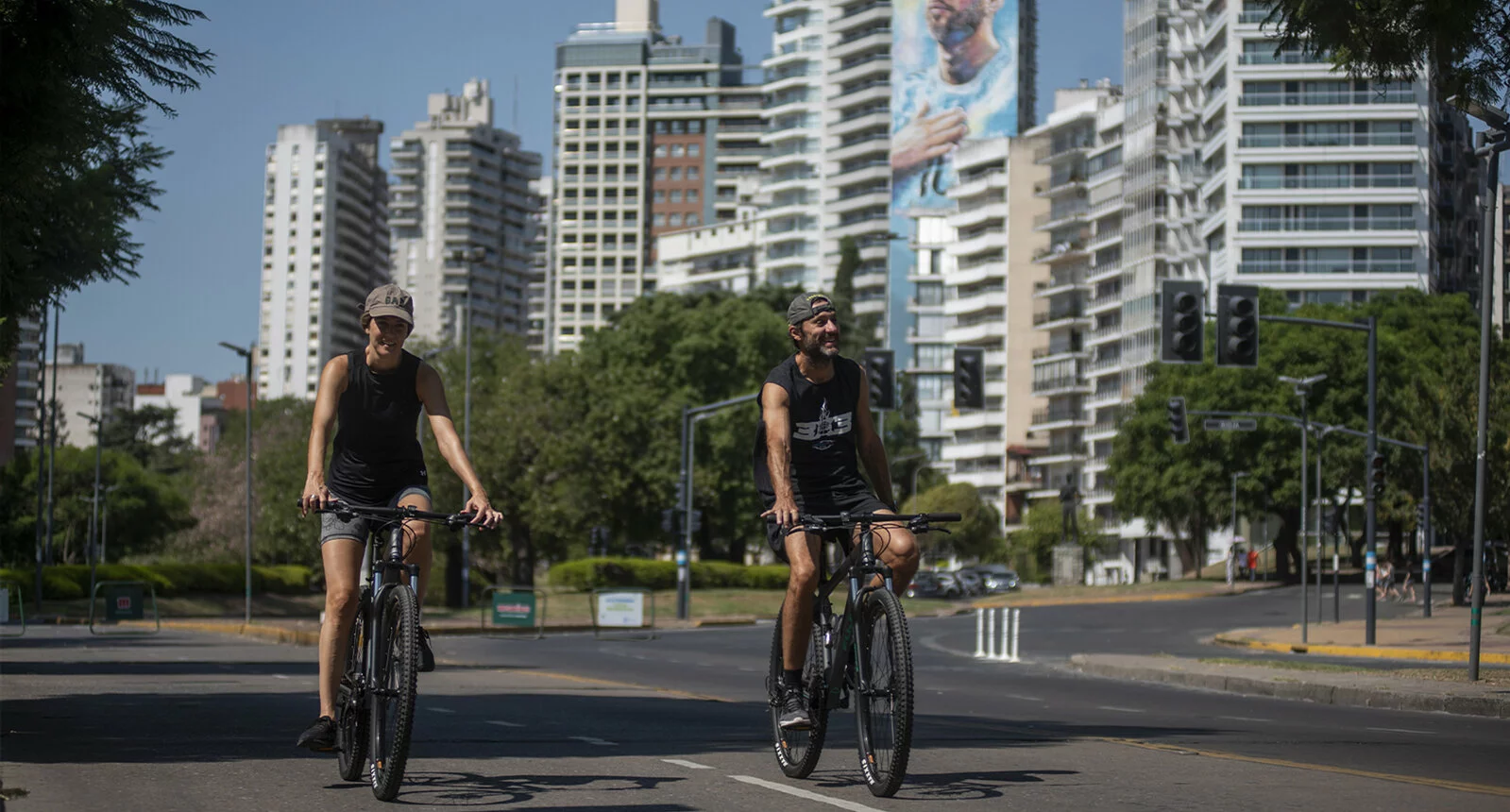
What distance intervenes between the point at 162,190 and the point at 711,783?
10.3 meters

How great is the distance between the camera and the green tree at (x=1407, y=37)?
50.9 ft

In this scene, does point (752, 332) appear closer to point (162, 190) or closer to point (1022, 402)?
point (1022, 402)

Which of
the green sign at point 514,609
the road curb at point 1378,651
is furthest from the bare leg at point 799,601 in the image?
the green sign at point 514,609

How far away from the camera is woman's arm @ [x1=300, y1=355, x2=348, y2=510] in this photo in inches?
320

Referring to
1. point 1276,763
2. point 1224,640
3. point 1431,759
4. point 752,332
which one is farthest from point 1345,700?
point 752,332

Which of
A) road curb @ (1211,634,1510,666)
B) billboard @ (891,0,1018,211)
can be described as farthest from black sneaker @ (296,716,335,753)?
billboard @ (891,0,1018,211)

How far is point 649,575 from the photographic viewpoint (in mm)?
73062

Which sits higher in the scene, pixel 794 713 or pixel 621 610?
pixel 794 713

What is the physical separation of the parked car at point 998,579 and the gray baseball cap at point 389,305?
8039 centimetres

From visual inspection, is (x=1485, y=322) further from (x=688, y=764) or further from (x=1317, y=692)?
(x=688, y=764)

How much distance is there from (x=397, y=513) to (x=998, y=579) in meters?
82.3

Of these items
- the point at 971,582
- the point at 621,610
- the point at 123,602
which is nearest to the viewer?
the point at 123,602

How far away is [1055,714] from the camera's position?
16.1m

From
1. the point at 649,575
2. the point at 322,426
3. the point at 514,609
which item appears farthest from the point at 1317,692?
the point at 649,575
